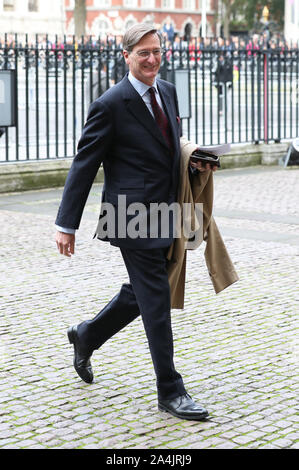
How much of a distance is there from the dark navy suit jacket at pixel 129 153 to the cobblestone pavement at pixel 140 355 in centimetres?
81

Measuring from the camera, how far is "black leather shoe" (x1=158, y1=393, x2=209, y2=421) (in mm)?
4375

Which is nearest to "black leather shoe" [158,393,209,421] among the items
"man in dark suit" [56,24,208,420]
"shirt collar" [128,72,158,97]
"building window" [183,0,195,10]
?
"man in dark suit" [56,24,208,420]

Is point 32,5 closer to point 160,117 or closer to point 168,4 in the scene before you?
point 168,4

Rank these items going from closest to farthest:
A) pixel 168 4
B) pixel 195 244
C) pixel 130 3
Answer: pixel 195 244, pixel 130 3, pixel 168 4

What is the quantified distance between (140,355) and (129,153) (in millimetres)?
1439

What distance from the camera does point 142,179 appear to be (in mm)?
4398

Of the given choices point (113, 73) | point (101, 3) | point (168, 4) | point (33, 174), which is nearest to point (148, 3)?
point (168, 4)

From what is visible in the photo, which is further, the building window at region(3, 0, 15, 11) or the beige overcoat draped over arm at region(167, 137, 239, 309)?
the building window at region(3, 0, 15, 11)

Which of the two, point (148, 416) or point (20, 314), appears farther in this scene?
point (20, 314)

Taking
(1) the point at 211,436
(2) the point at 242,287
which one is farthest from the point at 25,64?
(1) the point at 211,436

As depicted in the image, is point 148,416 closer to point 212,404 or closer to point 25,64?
point 212,404

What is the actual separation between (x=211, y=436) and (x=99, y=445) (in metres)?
0.47

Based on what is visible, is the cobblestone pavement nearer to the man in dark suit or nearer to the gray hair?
the man in dark suit

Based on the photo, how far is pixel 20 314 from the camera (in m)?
6.36
